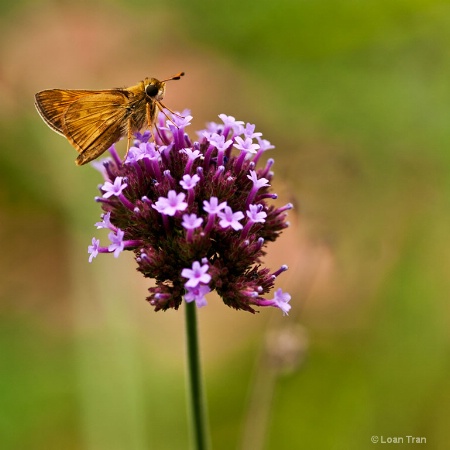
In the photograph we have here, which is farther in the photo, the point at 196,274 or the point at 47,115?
the point at 47,115

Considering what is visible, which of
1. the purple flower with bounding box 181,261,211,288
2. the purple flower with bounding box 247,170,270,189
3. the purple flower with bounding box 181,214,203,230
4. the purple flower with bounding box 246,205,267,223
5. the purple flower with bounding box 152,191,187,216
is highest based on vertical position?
the purple flower with bounding box 247,170,270,189

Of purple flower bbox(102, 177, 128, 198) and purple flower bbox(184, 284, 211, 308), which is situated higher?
purple flower bbox(102, 177, 128, 198)

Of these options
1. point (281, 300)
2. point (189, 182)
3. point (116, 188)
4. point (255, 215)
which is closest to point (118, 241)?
point (116, 188)

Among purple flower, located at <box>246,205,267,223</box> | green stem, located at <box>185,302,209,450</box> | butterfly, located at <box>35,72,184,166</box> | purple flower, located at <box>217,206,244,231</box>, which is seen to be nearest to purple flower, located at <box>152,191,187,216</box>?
purple flower, located at <box>217,206,244,231</box>

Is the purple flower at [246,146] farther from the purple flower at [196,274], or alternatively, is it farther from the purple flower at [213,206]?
the purple flower at [196,274]

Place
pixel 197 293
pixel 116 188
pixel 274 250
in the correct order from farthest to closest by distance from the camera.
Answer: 1. pixel 274 250
2. pixel 116 188
3. pixel 197 293

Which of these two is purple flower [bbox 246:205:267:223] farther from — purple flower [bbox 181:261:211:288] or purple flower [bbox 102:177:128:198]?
purple flower [bbox 102:177:128:198]

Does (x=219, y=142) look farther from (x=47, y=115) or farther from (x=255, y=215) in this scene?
(x=47, y=115)
